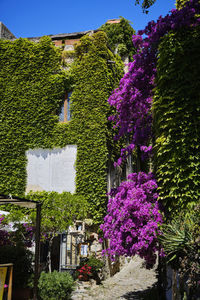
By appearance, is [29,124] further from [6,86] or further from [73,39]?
[73,39]

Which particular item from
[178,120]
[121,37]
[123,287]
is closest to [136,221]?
[178,120]

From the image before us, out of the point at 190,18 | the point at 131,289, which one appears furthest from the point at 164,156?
the point at 131,289

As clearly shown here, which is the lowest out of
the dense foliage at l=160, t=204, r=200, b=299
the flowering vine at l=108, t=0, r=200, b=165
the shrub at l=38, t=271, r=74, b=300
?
the shrub at l=38, t=271, r=74, b=300

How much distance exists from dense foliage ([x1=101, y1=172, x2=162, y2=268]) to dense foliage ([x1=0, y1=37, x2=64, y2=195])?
694 centimetres

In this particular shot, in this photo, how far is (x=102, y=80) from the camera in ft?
51.6

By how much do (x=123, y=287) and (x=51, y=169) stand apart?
6.36m

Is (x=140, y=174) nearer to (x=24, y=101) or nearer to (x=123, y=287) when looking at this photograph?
(x=123, y=287)

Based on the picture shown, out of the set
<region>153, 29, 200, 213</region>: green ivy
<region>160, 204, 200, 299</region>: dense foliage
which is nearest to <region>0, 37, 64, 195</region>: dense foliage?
<region>153, 29, 200, 213</region>: green ivy

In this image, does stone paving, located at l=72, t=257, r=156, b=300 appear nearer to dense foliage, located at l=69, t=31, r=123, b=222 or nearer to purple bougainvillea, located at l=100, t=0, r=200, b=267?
purple bougainvillea, located at l=100, t=0, r=200, b=267

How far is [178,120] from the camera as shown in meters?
8.77

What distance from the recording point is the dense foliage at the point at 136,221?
28.5ft

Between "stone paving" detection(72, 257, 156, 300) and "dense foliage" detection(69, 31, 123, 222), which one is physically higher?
"dense foliage" detection(69, 31, 123, 222)

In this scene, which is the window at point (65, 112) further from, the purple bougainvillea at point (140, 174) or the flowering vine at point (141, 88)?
the flowering vine at point (141, 88)

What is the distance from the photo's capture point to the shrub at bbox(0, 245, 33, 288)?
10070 millimetres
